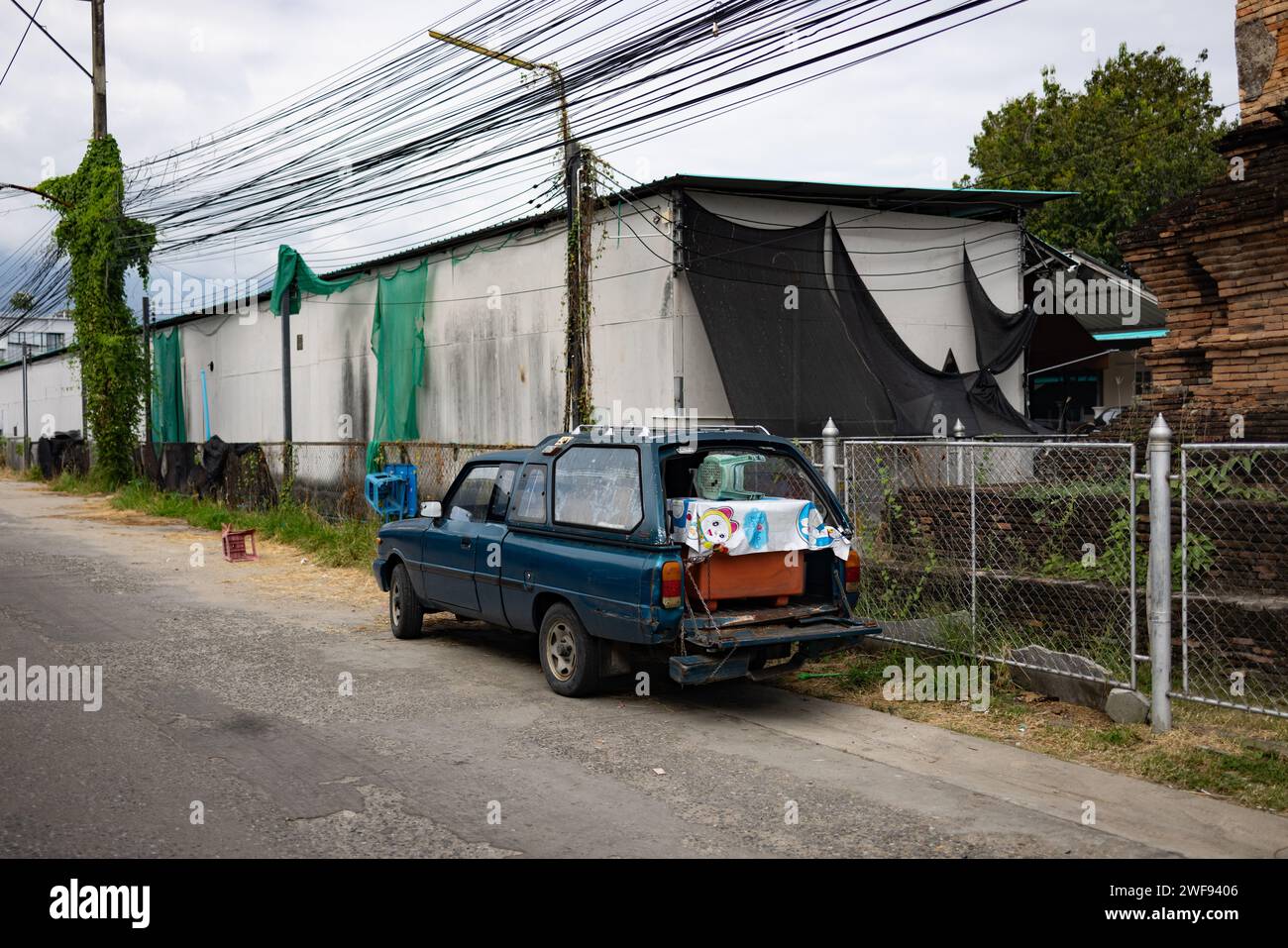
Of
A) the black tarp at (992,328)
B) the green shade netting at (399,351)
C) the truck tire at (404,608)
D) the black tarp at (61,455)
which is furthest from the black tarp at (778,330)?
the black tarp at (61,455)

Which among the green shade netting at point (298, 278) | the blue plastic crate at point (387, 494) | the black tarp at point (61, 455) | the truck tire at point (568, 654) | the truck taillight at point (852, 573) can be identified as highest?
the green shade netting at point (298, 278)

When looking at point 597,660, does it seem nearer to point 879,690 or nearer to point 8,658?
point 879,690

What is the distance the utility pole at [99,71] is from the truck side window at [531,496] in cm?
2415

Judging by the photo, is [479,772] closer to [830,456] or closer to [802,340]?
[830,456]

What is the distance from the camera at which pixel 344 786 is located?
5.54m

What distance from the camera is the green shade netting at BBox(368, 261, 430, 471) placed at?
60.3 ft

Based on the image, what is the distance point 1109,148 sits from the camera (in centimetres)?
3300

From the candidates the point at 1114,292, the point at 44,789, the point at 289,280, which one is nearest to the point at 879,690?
the point at 44,789

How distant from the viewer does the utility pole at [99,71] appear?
2673 centimetres

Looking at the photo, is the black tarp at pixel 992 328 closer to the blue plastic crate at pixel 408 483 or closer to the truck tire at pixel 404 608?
the blue plastic crate at pixel 408 483

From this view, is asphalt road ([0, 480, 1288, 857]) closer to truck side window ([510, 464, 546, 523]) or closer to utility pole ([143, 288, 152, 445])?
truck side window ([510, 464, 546, 523])

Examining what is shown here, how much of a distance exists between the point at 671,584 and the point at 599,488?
1.06 metres

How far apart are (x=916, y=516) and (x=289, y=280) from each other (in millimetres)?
14771

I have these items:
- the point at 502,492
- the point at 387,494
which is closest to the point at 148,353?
the point at 387,494
